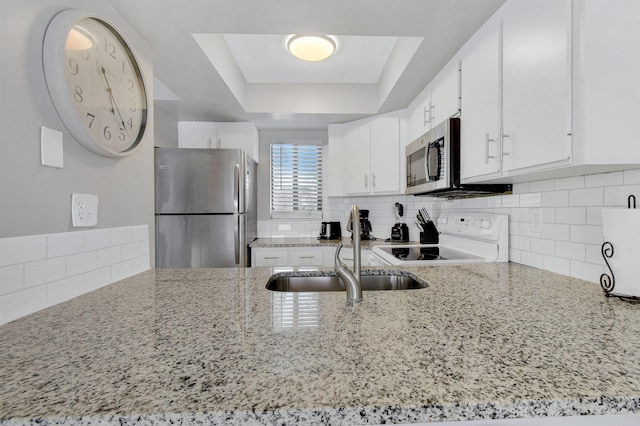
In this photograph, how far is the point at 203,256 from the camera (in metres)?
2.57

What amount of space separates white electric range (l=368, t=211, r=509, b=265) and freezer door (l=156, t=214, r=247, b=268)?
119 centimetres

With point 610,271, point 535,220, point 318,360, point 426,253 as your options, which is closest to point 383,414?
point 318,360

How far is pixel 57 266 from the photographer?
3.22 feet

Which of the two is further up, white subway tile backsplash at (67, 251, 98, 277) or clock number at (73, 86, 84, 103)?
clock number at (73, 86, 84, 103)

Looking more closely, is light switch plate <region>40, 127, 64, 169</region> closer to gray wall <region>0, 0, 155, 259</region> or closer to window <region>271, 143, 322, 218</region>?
gray wall <region>0, 0, 155, 259</region>

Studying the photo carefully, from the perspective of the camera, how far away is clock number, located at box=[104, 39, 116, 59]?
124 centimetres

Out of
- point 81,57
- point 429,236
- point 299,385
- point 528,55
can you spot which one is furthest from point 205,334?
point 429,236

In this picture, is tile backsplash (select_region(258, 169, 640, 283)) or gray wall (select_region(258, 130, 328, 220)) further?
gray wall (select_region(258, 130, 328, 220))

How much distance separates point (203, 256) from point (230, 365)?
2.15 meters

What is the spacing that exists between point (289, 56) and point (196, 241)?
1655 millimetres

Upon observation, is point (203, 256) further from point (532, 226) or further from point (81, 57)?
point (532, 226)

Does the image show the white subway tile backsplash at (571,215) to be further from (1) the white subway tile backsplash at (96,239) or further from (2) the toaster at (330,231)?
(2) the toaster at (330,231)

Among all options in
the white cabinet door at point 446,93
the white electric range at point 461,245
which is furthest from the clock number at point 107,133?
the white cabinet door at point 446,93

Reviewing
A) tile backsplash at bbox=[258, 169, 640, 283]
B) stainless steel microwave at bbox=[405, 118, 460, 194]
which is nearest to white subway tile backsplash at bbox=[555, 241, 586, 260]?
tile backsplash at bbox=[258, 169, 640, 283]
